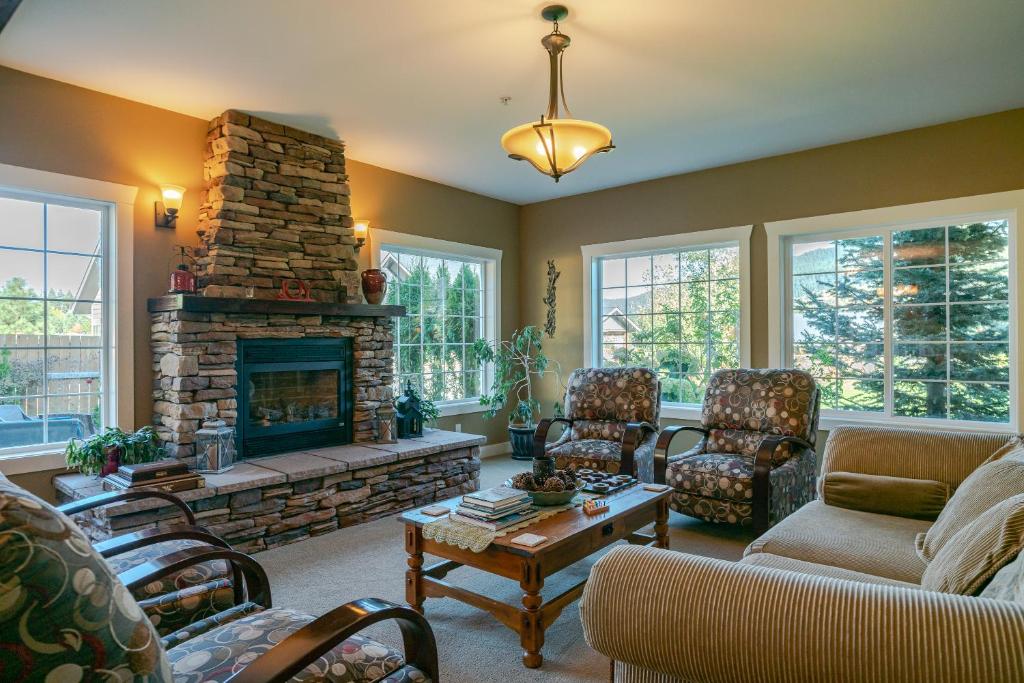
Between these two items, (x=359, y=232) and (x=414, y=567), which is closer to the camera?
(x=414, y=567)

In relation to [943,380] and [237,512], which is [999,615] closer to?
[237,512]

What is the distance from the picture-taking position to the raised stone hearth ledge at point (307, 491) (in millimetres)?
3359

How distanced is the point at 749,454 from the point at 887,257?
6.87 ft

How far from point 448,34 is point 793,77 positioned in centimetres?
205

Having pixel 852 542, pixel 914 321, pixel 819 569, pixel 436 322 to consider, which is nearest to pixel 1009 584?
pixel 819 569

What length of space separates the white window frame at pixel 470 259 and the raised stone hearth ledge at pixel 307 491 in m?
1.24

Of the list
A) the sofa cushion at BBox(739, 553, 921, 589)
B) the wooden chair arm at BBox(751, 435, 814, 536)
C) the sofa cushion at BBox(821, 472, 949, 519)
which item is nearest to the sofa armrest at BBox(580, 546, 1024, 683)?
the sofa cushion at BBox(739, 553, 921, 589)

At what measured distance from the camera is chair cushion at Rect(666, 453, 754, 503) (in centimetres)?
362

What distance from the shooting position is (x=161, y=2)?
110 inches

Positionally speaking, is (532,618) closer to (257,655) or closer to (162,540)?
(257,655)

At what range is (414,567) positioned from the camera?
2725 millimetres

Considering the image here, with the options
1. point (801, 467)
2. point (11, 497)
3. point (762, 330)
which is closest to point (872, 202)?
point (762, 330)

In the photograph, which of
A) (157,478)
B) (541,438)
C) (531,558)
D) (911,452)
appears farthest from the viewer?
(541,438)

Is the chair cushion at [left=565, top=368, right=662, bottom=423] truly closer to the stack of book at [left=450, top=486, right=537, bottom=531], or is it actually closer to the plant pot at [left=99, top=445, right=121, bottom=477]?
the stack of book at [left=450, top=486, right=537, bottom=531]
